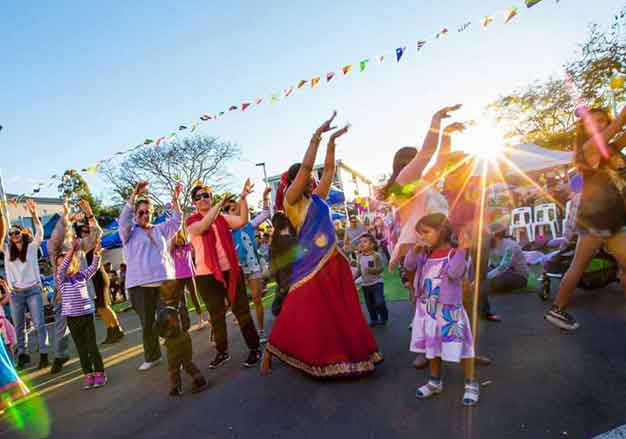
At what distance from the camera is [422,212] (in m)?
3.25

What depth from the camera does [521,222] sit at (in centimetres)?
1107

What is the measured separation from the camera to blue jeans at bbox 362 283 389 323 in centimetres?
508

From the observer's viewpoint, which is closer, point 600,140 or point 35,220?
point 600,140

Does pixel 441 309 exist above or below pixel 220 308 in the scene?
above

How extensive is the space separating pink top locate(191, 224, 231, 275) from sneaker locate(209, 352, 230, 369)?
97cm

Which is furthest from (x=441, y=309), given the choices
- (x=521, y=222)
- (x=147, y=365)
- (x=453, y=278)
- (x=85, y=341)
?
(x=521, y=222)

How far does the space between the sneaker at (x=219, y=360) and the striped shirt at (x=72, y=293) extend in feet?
4.91

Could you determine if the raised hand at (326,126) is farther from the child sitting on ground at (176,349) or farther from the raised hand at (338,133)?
the child sitting on ground at (176,349)

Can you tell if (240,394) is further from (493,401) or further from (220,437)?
(493,401)

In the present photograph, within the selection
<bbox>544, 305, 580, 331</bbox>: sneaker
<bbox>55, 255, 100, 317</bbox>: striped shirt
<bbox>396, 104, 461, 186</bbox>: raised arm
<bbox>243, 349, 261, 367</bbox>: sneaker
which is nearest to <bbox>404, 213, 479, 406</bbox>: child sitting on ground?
<bbox>396, 104, 461, 186</bbox>: raised arm

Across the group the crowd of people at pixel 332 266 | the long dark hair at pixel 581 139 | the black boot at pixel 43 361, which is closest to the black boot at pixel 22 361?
the black boot at pixel 43 361

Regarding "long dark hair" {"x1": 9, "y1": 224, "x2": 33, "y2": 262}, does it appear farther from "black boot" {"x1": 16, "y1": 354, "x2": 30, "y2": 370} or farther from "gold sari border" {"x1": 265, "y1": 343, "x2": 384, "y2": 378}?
"gold sari border" {"x1": 265, "y1": 343, "x2": 384, "y2": 378}

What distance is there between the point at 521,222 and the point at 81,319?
10797mm

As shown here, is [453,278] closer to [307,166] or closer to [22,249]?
[307,166]
